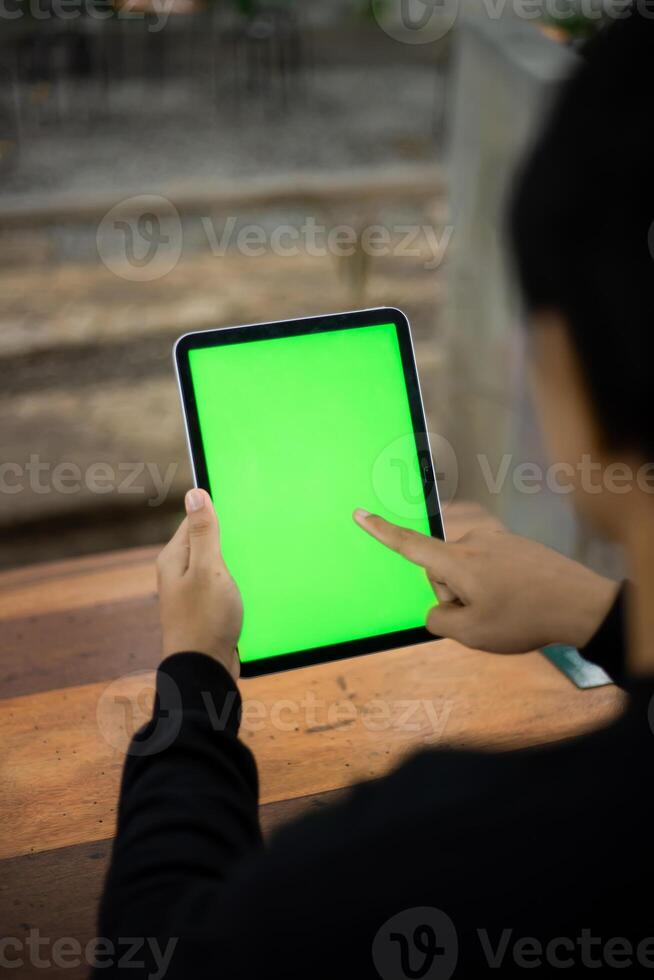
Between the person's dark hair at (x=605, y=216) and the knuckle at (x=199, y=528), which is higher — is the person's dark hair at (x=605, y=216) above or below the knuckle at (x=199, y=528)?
above

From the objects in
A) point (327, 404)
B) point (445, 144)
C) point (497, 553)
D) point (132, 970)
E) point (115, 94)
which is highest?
point (115, 94)

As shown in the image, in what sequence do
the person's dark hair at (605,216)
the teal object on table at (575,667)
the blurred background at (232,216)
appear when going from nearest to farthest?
the person's dark hair at (605,216)
the teal object on table at (575,667)
the blurred background at (232,216)

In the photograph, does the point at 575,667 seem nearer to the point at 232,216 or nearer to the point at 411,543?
the point at 411,543

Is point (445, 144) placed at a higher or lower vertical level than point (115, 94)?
lower

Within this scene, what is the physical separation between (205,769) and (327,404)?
353mm

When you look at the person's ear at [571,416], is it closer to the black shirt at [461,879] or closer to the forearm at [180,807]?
the black shirt at [461,879]

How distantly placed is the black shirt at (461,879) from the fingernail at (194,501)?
328mm

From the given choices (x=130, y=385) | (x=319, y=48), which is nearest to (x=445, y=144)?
(x=319, y=48)

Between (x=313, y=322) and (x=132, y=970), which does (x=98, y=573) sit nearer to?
(x=313, y=322)

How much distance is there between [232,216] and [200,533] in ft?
12.5

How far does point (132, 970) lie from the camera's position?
1.67 ft

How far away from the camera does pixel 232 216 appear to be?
4.30 m

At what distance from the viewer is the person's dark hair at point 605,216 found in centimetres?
38

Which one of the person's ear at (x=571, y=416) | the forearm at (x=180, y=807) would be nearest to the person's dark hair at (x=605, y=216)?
the person's ear at (x=571, y=416)
